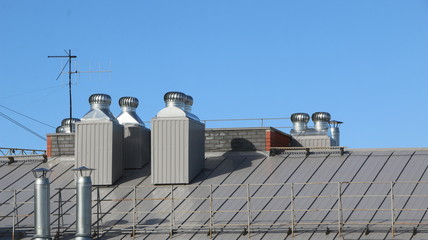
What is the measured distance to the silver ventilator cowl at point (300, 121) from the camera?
3500 cm

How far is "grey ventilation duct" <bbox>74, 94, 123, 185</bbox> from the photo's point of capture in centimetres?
2896

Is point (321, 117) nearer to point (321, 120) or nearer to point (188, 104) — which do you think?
point (321, 120)

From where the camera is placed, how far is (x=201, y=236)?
24.8m

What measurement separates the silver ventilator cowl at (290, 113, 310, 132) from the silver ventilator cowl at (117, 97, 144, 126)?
637 cm

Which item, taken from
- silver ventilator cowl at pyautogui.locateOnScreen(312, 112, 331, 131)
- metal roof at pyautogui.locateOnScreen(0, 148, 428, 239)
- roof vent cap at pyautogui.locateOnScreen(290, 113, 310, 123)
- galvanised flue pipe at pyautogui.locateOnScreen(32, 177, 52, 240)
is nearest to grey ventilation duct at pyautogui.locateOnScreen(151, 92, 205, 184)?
metal roof at pyautogui.locateOnScreen(0, 148, 428, 239)

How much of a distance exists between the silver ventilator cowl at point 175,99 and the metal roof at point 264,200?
2221 mm

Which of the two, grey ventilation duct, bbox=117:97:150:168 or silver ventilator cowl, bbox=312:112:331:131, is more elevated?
silver ventilator cowl, bbox=312:112:331:131

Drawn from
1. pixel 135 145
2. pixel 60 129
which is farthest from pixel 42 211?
pixel 60 129

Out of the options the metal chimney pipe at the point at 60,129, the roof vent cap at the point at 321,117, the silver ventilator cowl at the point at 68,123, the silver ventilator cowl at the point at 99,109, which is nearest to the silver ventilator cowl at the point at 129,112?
the silver ventilator cowl at the point at 99,109

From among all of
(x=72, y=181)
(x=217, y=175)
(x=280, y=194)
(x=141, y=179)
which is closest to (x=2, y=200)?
(x=72, y=181)

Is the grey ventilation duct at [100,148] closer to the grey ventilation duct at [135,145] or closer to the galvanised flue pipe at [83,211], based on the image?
the grey ventilation duct at [135,145]

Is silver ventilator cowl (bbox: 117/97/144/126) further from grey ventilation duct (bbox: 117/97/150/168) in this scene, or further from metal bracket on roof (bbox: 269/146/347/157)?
metal bracket on roof (bbox: 269/146/347/157)

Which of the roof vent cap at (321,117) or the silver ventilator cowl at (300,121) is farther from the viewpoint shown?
the roof vent cap at (321,117)

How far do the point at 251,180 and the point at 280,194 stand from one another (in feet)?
5.50
